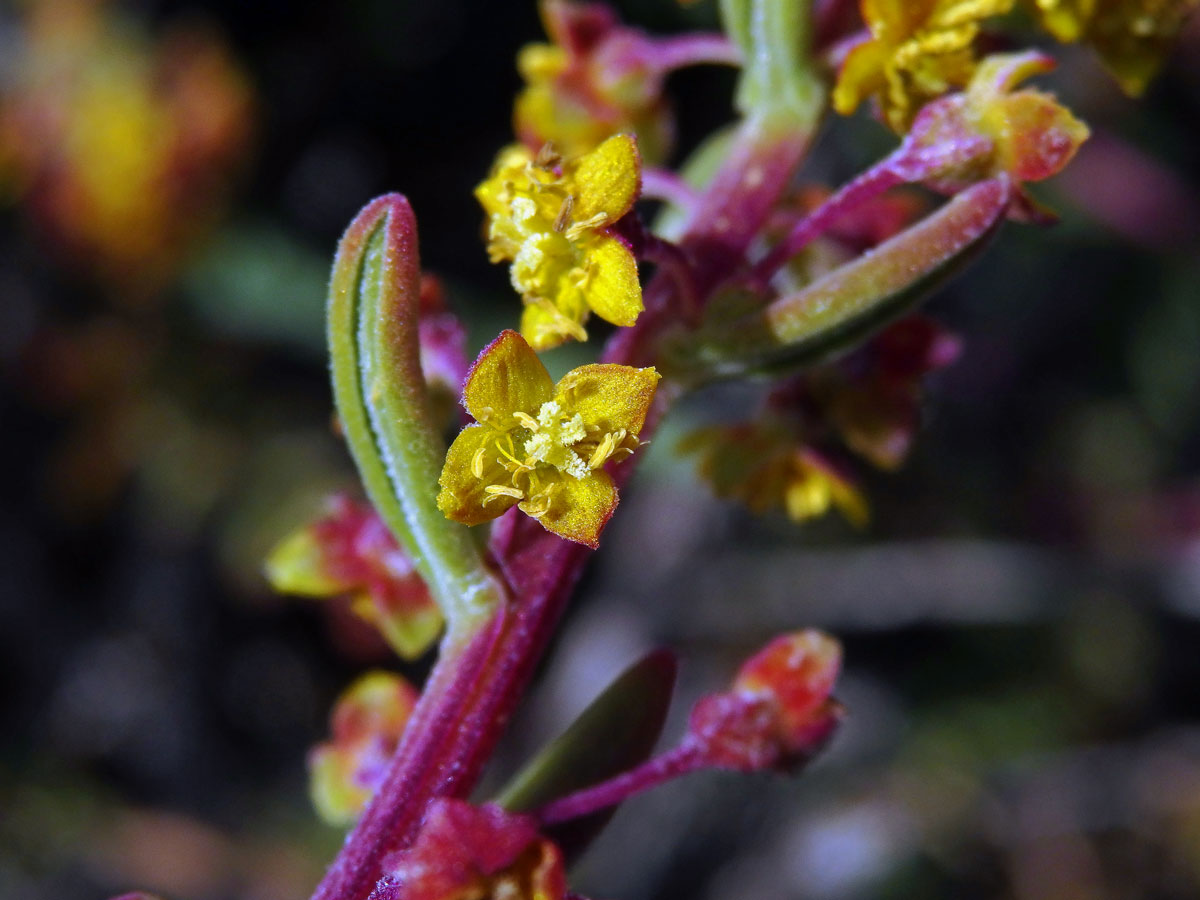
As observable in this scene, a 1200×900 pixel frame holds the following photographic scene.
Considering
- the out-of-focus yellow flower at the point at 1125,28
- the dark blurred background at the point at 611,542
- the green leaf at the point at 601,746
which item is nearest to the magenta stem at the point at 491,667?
the green leaf at the point at 601,746

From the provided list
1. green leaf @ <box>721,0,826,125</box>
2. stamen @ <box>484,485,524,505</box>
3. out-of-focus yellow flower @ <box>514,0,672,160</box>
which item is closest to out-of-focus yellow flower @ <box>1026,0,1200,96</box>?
green leaf @ <box>721,0,826,125</box>

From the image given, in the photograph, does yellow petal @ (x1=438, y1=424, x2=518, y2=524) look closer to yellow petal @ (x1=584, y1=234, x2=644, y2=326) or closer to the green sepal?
yellow petal @ (x1=584, y1=234, x2=644, y2=326)

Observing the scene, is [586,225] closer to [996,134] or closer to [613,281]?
[613,281]

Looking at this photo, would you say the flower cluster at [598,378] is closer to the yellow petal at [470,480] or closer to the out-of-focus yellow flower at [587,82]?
the yellow petal at [470,480]

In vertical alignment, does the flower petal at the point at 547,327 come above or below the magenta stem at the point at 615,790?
above

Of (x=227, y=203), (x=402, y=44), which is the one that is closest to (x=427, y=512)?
(x=227, y=203)

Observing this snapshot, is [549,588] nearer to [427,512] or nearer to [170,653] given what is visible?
[427,512]
